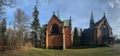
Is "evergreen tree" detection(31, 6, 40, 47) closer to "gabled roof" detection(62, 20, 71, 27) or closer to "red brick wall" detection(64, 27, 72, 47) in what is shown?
"gabled roof" detection(62, 20, 71, 27)

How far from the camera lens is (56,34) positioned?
7794cm

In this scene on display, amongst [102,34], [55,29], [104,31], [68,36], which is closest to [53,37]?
[55,29]

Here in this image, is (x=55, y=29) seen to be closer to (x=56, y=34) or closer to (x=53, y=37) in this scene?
(x=56, y=34)

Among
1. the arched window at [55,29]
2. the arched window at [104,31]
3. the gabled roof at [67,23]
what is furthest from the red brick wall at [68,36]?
the arched window at [104,31]

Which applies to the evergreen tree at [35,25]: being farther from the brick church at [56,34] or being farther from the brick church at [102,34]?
the brick church at [102,34]

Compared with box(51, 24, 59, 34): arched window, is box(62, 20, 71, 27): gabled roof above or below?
above

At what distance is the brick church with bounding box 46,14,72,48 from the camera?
7712cm

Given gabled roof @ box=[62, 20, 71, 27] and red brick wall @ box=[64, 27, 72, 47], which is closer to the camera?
red brick wall @ box=[64, 27, 72, 47]

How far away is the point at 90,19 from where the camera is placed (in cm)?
10475

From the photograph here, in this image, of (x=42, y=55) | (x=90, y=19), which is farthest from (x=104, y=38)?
(x=42, y=55)

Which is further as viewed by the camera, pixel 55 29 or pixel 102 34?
pixel 102 34

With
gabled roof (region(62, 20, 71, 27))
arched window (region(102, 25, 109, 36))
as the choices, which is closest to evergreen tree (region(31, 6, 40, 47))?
gabled roof (region(62, 20, 71, 27))

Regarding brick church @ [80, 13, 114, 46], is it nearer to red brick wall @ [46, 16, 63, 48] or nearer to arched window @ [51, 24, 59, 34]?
red brick wall @ [46, 16, 63, 48]

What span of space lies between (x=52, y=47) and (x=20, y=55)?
90.4 feet
